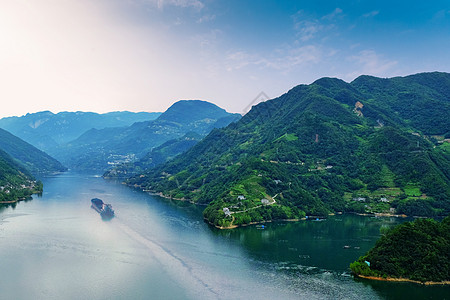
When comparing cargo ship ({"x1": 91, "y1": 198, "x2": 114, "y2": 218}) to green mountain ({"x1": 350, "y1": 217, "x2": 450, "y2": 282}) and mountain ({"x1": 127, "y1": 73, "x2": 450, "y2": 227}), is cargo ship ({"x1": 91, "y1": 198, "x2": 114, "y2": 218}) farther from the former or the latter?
green mountain ({"x1": 350, "y1": 217, "x2": 450, "y2": 282})

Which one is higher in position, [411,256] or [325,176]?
[325,176]

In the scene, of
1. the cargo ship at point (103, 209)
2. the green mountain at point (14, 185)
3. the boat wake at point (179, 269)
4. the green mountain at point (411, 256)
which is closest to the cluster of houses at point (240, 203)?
the boat wake at point (179, 269)

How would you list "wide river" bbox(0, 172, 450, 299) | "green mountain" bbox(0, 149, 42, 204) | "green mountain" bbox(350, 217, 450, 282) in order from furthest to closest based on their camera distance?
"green mountain" bbox(0, 149, 42, 204) → "green mountain" bbox(350, 217, 450, 282) → "wide river" bbox(0, 172, 450, 299)

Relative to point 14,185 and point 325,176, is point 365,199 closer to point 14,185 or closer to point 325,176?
point 325,176

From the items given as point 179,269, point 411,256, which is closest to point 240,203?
point 179,269

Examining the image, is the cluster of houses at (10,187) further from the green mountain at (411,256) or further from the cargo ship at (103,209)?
the green mountain at (411,256)

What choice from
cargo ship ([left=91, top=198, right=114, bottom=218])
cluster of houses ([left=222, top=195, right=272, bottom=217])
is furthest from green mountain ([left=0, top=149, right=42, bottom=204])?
cluster of houses ([left=222, top=195, right=272, bottom=217])
